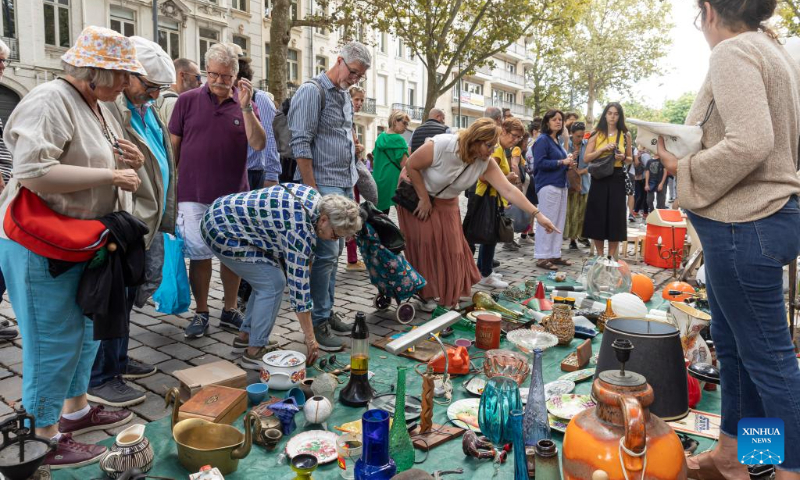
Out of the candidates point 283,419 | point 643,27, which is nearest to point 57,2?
point 283,419

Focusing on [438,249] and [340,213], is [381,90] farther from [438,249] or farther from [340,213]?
[340,213]

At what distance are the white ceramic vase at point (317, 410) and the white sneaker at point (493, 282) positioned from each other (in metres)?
3.34

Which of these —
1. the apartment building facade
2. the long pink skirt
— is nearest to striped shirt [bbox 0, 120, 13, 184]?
the long pink skirt

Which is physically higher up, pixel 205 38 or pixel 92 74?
pixel 205 38

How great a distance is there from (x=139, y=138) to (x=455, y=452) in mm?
2175

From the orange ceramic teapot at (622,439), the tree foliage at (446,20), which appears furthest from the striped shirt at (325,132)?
the tree foliage at (446,20)

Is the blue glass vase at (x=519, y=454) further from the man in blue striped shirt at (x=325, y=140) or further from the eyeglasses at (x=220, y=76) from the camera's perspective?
the eyeglasses at (x=220, y=76)

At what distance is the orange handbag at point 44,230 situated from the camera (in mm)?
2041

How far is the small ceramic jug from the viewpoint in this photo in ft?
7.29

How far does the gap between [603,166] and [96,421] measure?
211 inches

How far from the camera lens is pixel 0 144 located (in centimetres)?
364

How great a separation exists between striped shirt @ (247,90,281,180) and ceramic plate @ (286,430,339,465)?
2.80m

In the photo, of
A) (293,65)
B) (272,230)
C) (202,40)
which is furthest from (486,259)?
(293,65)

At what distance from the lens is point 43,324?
2158 mm
